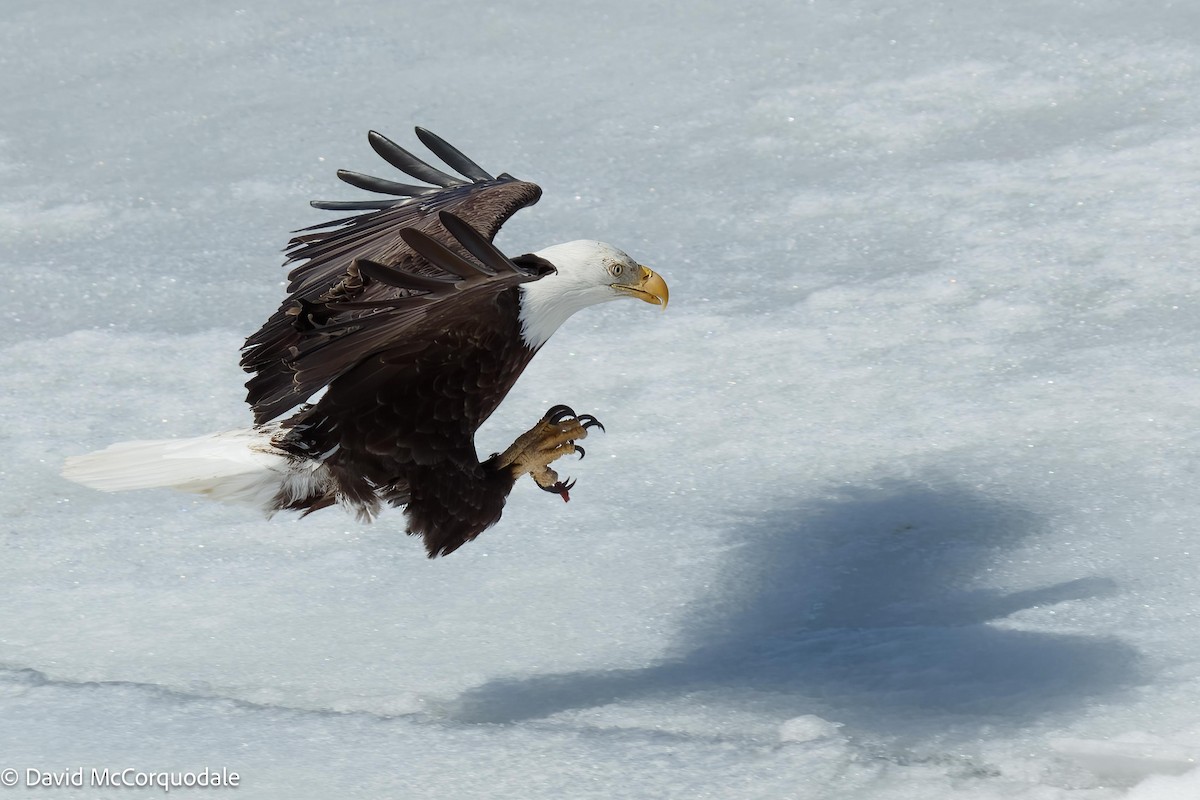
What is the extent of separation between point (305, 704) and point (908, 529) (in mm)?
1487

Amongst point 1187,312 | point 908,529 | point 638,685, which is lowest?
point 638,685

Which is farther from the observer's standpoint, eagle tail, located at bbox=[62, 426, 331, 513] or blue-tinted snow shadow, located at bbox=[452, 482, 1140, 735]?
eagle tail, located at bbox=[62, 426, 331, 513]

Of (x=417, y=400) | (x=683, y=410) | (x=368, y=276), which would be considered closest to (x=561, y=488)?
(x=417, y=400)

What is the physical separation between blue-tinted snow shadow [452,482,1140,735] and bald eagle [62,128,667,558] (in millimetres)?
467

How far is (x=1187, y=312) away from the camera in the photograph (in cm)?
446

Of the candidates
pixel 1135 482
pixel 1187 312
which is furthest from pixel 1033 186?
pixel 1135 482

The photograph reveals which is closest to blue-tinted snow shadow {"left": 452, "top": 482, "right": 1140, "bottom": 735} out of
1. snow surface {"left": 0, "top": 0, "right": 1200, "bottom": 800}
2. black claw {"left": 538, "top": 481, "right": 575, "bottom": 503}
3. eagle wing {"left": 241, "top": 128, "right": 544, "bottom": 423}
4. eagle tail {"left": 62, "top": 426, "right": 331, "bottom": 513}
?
snow surface {"left": 0, "top": 0, "right": 1200, "bottom": 800}

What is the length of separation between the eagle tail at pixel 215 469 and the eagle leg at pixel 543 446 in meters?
0.42

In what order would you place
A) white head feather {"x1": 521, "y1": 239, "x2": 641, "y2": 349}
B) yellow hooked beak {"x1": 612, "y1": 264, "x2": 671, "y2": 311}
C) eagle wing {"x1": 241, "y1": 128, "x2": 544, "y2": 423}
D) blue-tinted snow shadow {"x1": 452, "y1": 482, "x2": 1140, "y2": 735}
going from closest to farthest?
1. eagle wing {"x1": 241, "y1": 128, "x2": 544, "y2": 423}
2. blue-tinted snow shadow {"x1": 452, "y1": 482, "x2": 1140, "y2": 735}
3. white head feather {"x1": 521, "y1": 239, "x2": 641, "y2": 349}
4. yellow hooked beak {"x1": 612, "y1": 264, "x2": 671, "y2": 311}

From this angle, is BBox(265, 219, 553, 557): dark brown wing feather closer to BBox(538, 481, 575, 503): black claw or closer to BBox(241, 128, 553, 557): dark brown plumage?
BBox(241, 128, 553, 557): dark brown plumage

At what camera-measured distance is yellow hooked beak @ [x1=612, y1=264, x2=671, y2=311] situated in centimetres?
345

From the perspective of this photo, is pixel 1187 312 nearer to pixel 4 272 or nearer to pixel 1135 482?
pixel 1135 482

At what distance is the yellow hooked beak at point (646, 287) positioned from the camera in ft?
11.3

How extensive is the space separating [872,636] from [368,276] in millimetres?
1337
